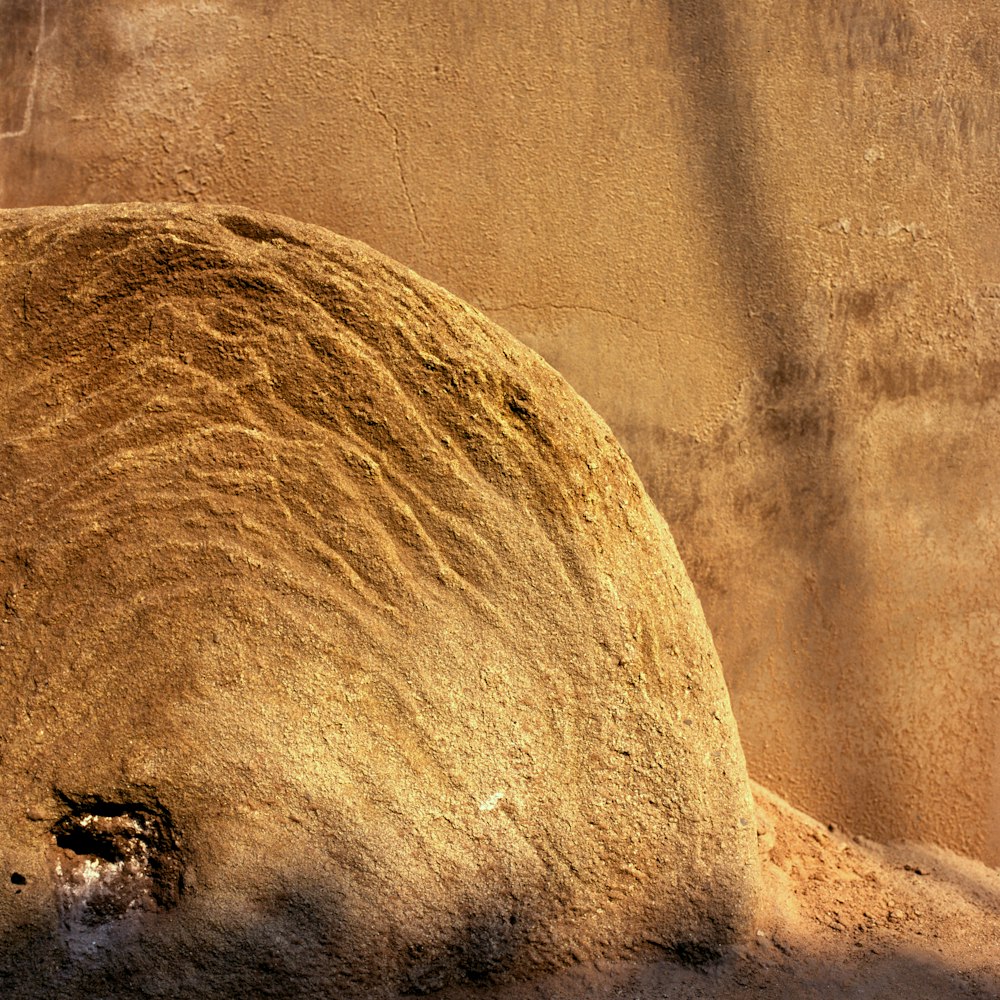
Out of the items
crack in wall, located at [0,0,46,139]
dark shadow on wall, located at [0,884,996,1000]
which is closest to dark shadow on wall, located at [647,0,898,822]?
dark shadow on wall, located at [0,884,996,1000]

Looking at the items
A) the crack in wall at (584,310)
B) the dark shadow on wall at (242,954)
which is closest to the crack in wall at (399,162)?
the crack in wall at (584,310)

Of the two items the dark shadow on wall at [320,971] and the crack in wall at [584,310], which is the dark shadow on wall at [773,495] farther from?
the dark shadow on wall at [320,971]

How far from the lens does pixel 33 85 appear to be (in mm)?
2484

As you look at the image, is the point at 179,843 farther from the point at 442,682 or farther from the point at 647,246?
the point at 647,246

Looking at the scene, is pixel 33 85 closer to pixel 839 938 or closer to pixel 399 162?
pixel 399 162

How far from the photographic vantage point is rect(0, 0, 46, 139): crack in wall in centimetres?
248

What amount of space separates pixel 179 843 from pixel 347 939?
1.17 ft

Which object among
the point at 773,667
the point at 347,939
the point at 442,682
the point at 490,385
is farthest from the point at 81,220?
the point at 773,667

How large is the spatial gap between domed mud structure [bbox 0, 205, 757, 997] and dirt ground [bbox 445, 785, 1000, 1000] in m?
0.16

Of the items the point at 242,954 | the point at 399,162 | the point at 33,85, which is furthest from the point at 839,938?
the point at 33,85

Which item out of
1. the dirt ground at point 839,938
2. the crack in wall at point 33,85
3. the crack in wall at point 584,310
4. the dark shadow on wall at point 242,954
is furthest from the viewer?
the crack in wall at point 584,310

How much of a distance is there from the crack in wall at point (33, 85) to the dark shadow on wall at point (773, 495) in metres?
1.80

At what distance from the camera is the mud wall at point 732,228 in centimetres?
250

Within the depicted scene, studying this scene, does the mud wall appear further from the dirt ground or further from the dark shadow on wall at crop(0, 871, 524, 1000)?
the dark shadow on wall at crop(0, 871, 524, 1000)
